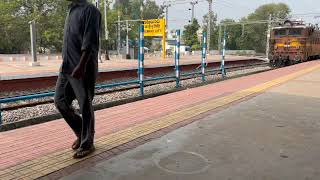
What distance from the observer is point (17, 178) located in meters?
3.80

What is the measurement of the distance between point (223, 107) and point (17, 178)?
5.03 metres

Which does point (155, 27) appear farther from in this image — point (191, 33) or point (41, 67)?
point (191, 33)

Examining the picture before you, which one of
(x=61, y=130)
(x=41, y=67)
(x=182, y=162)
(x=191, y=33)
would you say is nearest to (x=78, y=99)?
(x=182, y=162)

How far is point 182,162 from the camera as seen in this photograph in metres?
4.36

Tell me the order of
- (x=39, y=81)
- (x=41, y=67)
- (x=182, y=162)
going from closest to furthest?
(x=182, y=162)
(x=39, y=81)
(x=41, y=67)

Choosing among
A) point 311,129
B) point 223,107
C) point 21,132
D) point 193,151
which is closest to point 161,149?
point 193,151

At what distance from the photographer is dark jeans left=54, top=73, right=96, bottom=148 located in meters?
4.34

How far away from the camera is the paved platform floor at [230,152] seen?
398 cm

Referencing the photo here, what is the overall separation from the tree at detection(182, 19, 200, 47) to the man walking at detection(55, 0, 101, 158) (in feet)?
222

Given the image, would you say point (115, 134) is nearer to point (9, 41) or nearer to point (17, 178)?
point (17, 178)

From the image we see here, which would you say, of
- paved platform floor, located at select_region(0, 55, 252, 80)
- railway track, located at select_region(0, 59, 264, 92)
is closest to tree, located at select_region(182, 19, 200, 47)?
paved platform floor, located at select_region(0, 55, 252, 80)

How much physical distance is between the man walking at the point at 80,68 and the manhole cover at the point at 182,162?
94 cm

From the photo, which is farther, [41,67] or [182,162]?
[41,67]

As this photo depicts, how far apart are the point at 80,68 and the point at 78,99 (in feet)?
1.40
